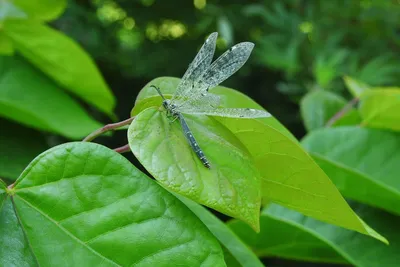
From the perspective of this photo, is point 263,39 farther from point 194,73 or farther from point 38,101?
point 194,73

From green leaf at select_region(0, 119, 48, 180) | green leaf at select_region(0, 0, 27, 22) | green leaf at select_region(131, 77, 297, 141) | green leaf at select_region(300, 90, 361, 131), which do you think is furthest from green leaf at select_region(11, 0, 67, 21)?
green leaf at select_region(131, 77, 297, 141)

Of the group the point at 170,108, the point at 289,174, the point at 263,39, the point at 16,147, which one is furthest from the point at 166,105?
the point at 263,39

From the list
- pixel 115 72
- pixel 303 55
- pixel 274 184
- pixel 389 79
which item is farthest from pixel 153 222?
pixel 115 72

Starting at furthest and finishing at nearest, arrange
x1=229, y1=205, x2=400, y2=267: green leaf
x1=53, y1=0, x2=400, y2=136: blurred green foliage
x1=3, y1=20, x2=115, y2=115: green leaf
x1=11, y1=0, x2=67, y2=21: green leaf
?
1. x1=53, y1=0, x2=400, y2=136: blurred green foliage
2. x1=11, y1=0, x2=67, y2=21: green leaf
3. x1=3, y1=20, x2=115, y2=115: green leaf
4. x1=229, y1=205, x2=400, y2=267: green leaf

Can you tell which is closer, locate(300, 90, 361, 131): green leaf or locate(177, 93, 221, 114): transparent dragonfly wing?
locate(177, 93, 221, 114): transparent dragonfly wing

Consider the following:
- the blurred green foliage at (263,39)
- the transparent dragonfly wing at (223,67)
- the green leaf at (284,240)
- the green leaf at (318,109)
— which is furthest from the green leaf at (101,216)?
the blurred green foliage at (263,39)

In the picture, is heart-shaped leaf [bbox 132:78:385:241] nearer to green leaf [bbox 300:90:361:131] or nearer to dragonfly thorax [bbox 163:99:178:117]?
dragonfly thorax [bbox 163:99:178:117]
